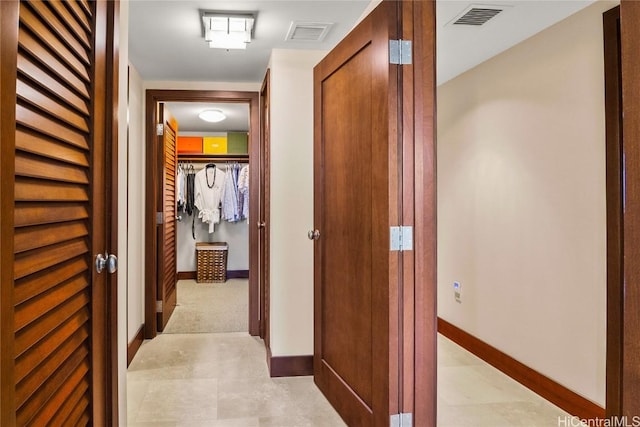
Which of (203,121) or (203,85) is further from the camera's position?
(203,121)

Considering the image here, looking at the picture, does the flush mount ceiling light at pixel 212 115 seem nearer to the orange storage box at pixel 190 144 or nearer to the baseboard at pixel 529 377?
the orange storage box at pixel 190 144

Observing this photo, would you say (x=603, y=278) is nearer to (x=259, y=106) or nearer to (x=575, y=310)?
(x=575, y=310)

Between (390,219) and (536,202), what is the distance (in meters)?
1.34

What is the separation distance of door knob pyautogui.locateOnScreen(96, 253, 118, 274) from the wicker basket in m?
4.81

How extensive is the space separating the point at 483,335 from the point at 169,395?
211 cm

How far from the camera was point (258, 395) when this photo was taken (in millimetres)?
2543

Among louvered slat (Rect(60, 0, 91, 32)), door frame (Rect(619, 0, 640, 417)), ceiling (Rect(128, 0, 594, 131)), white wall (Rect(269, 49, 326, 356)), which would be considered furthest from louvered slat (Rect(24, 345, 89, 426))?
ceiling (Rect(128, 0, 594, 131))

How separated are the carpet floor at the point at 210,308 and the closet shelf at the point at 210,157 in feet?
5.83

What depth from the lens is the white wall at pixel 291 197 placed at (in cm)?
289

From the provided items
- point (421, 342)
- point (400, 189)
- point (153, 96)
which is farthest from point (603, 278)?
point (153, 96)

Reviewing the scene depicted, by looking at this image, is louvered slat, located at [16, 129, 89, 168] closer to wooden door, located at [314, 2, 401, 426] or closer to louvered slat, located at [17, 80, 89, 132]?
louvered slat, located at [17, 80, 89, 132]

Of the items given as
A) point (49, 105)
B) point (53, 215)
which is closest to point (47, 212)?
point (53, 215)

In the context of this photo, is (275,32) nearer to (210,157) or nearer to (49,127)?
(49,127)

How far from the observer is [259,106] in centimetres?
372
